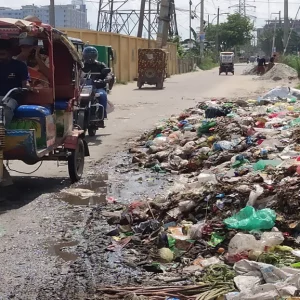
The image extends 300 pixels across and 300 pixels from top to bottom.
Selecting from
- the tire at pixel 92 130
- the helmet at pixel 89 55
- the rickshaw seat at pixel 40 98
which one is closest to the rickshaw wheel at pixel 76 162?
the rickshaw seat at pixel 40 98

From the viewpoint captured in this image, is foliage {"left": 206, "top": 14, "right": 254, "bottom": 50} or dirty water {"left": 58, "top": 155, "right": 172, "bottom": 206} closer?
dirty water {"left": 58, "top": 155, "right": 172, "bottom": 206}

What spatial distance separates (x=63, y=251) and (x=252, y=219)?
174cm

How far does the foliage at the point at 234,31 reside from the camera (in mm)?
101750

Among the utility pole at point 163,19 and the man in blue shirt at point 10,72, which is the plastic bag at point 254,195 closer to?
the man in blue shirt at point 10,72

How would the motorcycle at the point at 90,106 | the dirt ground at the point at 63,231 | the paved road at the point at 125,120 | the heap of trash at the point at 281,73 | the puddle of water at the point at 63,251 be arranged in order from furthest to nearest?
1. the heap of trash at the point at 281,73
2. the motorcycle at the point at 90,106
3. the paved road at the point at 125,120
4. the puddle of water at the point at 63,251
5. the dirt ground at the point at 63,231

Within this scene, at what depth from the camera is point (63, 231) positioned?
650 centimetres

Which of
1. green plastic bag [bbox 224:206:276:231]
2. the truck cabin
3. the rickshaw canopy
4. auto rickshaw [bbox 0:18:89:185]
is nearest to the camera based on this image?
green plastic bag [bbox 224:206:276:231]

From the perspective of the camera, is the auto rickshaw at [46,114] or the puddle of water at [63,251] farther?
the auto rickshaw at [46,114]

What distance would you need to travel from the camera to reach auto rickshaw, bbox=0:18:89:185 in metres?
7.41

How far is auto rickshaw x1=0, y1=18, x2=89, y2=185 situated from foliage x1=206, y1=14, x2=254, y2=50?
94.6m

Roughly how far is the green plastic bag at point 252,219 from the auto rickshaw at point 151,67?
26586mm

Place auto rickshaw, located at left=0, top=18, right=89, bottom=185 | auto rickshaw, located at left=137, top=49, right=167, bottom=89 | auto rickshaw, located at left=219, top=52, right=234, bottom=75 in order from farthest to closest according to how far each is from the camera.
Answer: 1. auto rickshaw, located at left=219, top=52, right=234, bottom=75
2. auto rickshaw, located at left=137, top=49, right=167, bottom=89
3. auto rickshaw, located at left=0, top=18, right=89, bottom=185

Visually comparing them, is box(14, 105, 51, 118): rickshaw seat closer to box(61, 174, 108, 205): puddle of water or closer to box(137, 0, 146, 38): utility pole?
box(61, 174, 108, 205): puddle of water

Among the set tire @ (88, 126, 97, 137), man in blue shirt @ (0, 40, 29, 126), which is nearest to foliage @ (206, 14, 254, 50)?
tire @ (88, 126, 97, 137)
